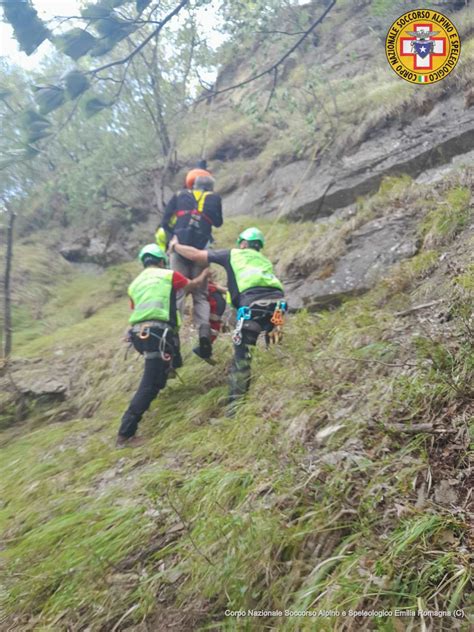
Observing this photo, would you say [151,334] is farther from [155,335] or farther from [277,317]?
[277,317]

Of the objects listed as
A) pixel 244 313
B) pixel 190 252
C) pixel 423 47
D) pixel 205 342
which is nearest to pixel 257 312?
pixel 244 313

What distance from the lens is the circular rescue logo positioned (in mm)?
4047

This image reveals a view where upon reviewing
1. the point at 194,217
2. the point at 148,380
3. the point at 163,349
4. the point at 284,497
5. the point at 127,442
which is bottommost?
the point at 127,442

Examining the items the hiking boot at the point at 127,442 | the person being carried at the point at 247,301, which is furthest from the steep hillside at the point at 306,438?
the person being carried at the point at 247,301

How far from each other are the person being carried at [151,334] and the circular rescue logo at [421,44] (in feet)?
10.1

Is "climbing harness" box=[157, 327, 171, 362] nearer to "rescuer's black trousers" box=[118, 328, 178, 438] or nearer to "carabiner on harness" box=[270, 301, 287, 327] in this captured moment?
"rescuer's black trousers" box=[118, 328, 178, 438]

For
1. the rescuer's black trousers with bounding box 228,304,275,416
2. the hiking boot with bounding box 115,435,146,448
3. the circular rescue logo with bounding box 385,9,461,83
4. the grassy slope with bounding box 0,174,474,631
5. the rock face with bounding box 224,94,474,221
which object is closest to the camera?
the grassy slope with bounding box 0,174,474,631

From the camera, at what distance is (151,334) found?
4500 mm

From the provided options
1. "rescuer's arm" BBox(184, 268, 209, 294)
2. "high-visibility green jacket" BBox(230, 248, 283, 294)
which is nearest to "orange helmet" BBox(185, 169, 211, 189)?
"rescuer's arm" BBox(184, 268, 209, 294)

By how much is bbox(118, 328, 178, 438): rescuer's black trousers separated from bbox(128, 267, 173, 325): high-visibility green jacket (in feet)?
0.60

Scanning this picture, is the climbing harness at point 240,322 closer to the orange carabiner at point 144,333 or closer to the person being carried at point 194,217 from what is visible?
the orange carabiner at point 144,333

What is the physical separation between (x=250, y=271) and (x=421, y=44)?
8.85 ft

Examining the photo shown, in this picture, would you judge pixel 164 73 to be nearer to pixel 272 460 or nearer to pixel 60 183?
pixel 60 183

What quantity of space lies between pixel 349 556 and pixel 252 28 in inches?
182
